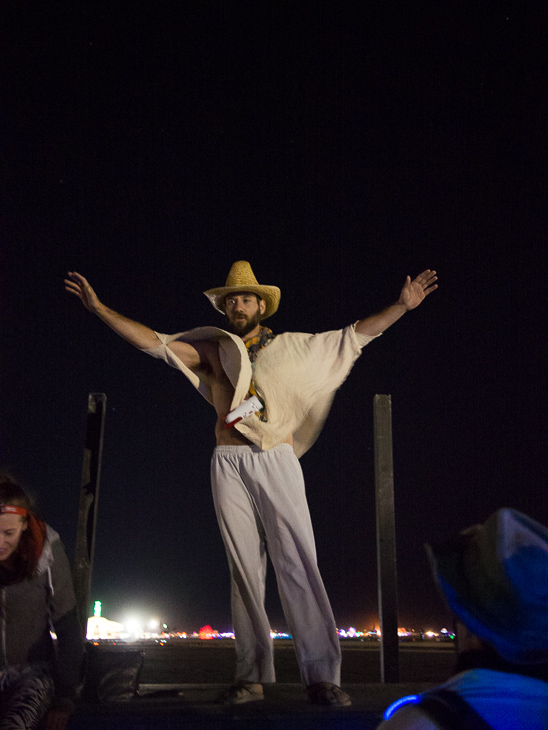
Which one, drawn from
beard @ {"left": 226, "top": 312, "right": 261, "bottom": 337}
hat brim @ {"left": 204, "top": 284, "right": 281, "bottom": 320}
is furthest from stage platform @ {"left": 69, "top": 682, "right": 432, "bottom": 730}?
hat brim @ {"left": 204, "top": 284, "right": 281, "bottom": 320}

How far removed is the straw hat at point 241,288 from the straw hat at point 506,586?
8.70ft

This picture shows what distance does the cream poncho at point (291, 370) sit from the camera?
10.9ft

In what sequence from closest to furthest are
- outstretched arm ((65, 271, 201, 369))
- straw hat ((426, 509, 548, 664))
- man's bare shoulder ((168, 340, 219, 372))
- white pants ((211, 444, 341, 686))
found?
straw hat ((426, 509, 548, 664)), white pants ((211, 444, 341, 686)), outstretched arm ((65, 271, 201, 369)), man's bare shoulder ((168, 340, 219, 372))

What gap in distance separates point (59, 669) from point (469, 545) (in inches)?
80.8

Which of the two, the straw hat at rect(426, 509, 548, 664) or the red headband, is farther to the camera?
the red headband

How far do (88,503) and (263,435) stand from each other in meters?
1.16

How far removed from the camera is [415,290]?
336 centimetres

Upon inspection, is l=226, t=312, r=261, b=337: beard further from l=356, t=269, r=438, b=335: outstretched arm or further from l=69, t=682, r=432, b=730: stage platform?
l=69, t=682, r=432, b=730: stage platform

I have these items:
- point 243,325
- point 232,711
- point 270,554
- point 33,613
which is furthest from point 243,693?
point 243,325

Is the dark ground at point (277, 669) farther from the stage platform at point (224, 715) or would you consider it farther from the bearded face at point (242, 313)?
the bearded face at point (242, 313)

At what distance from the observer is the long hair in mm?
2486

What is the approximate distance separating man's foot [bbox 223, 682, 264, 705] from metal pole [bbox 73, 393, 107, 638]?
963mm

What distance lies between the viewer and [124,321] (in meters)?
3.28

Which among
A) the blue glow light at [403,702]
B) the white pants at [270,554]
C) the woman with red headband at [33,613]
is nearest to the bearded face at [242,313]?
the white pants at [270,554]
